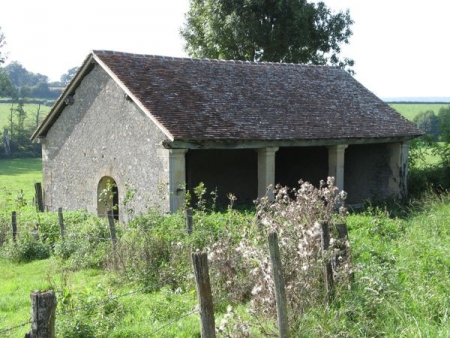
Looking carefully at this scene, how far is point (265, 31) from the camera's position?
27.0m

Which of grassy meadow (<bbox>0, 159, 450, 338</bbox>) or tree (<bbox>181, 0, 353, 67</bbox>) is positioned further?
tree (<bbox>181, 0, 353, 67</bbox>)

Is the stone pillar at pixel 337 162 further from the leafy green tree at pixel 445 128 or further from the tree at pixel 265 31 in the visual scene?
the tree at pixel 265 31

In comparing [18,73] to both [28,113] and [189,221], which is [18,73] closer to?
[28,113]

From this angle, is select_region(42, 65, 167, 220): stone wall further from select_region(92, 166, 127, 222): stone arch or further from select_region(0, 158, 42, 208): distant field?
select_region(0, 158, 42, 208): distant field

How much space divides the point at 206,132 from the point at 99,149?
362 cm

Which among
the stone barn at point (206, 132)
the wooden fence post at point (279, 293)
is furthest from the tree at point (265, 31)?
the wooden fence post at point (279, 293)

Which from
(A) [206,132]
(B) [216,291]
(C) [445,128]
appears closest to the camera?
(B) [216,291]

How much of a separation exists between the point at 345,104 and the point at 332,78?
194 cm

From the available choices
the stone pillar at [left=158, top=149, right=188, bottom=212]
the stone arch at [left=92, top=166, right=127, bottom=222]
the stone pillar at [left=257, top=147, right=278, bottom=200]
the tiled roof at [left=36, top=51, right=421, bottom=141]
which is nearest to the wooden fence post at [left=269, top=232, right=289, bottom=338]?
the tiled roof at [left=36, top=51, right=421, bottom=141]

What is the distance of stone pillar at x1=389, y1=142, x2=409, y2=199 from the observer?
18.5m

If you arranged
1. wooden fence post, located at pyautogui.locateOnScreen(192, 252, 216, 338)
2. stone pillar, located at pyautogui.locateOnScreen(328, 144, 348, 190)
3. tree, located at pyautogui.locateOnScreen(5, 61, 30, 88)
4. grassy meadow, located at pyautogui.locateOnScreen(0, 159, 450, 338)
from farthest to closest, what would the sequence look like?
tree, located at pyautogui.locateOnScreen(5, 61, 30, 88) → stone pillar, located at pyautogui.locateOnScreen(328, 144, 348, 190) → grassy meadow, located at pyautogui.locateOnScreen(0, 159, 450, 338) → wooden fence post, located at pyautogui.locateOnScreen(192, 252, 216, 338)

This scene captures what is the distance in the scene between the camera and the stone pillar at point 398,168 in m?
18.5

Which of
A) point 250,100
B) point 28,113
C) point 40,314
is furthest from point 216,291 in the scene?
point 28,113

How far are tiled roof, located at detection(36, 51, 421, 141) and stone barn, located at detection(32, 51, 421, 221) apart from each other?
0.14 ft
